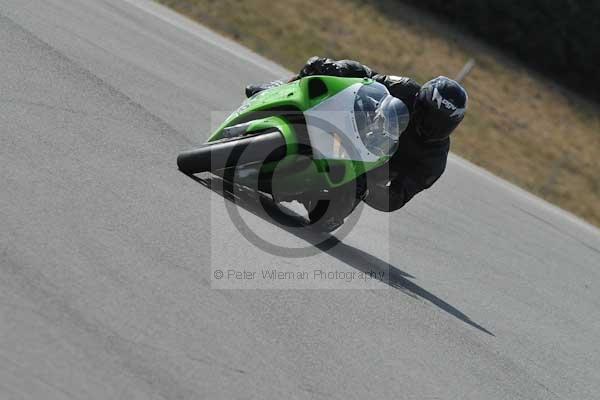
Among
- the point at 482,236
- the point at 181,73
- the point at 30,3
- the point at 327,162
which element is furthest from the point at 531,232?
the point at 30,3

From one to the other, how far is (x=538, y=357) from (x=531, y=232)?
4854 millimetres

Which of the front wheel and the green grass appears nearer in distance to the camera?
the front wheel

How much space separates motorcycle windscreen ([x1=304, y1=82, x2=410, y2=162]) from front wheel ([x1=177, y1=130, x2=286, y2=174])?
0.28 metres

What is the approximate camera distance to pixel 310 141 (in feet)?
23.9

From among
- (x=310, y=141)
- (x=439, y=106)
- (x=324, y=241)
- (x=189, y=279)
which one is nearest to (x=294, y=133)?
(x=310, y=141)

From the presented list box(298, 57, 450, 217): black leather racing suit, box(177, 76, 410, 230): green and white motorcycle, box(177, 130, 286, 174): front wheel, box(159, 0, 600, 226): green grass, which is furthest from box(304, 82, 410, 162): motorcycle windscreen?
box(159, 0, 600, 226): green grass

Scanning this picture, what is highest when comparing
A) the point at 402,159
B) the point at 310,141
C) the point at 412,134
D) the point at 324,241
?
the point at 310,141

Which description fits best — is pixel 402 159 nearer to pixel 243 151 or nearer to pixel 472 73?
pixel 243 151

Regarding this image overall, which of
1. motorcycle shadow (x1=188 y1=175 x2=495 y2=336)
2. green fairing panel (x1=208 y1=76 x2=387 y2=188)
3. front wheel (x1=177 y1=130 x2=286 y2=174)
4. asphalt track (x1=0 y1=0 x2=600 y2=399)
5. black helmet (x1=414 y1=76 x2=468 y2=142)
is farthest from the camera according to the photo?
black helmet (x1=414 y1=76 x2=468 y2=142)

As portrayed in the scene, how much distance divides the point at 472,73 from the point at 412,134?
1355 cm

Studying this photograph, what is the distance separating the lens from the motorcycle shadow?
7516 mm

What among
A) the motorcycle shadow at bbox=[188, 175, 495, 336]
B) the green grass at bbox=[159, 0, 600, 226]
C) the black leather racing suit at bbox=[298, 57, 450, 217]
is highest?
the black leather racing suit at bbox=[298, 57, 450, 217]

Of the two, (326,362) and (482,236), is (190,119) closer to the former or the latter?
(482,236)

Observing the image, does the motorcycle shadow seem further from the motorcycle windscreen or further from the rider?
the motorcycle windscreen
